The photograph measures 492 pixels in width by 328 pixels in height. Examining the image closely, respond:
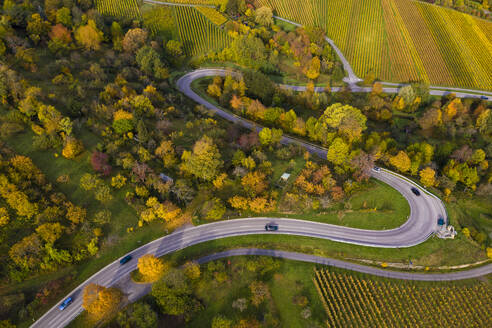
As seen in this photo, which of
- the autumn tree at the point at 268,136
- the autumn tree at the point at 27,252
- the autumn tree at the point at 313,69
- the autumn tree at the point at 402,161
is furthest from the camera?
the autumn tree at the point at 313,69

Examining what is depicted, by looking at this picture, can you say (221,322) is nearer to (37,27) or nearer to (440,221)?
(440,221)

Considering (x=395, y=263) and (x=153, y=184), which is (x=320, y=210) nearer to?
(x=395, y=263)

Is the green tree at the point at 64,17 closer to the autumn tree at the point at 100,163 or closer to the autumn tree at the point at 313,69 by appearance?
the autumn tree at the point at 100,163

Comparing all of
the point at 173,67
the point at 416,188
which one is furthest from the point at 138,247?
the point at 173,67

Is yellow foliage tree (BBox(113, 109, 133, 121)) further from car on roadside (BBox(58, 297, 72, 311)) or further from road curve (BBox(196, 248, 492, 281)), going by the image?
car on roadside (BBox(58, 297, 72, 311))

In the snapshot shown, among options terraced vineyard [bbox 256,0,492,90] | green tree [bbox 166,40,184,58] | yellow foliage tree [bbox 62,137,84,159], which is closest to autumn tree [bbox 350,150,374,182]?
terraced vineyard [bbox 256,0,492,90]

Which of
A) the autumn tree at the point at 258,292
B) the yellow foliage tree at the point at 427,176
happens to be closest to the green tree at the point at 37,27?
the autumn tree at the point at 258,292
